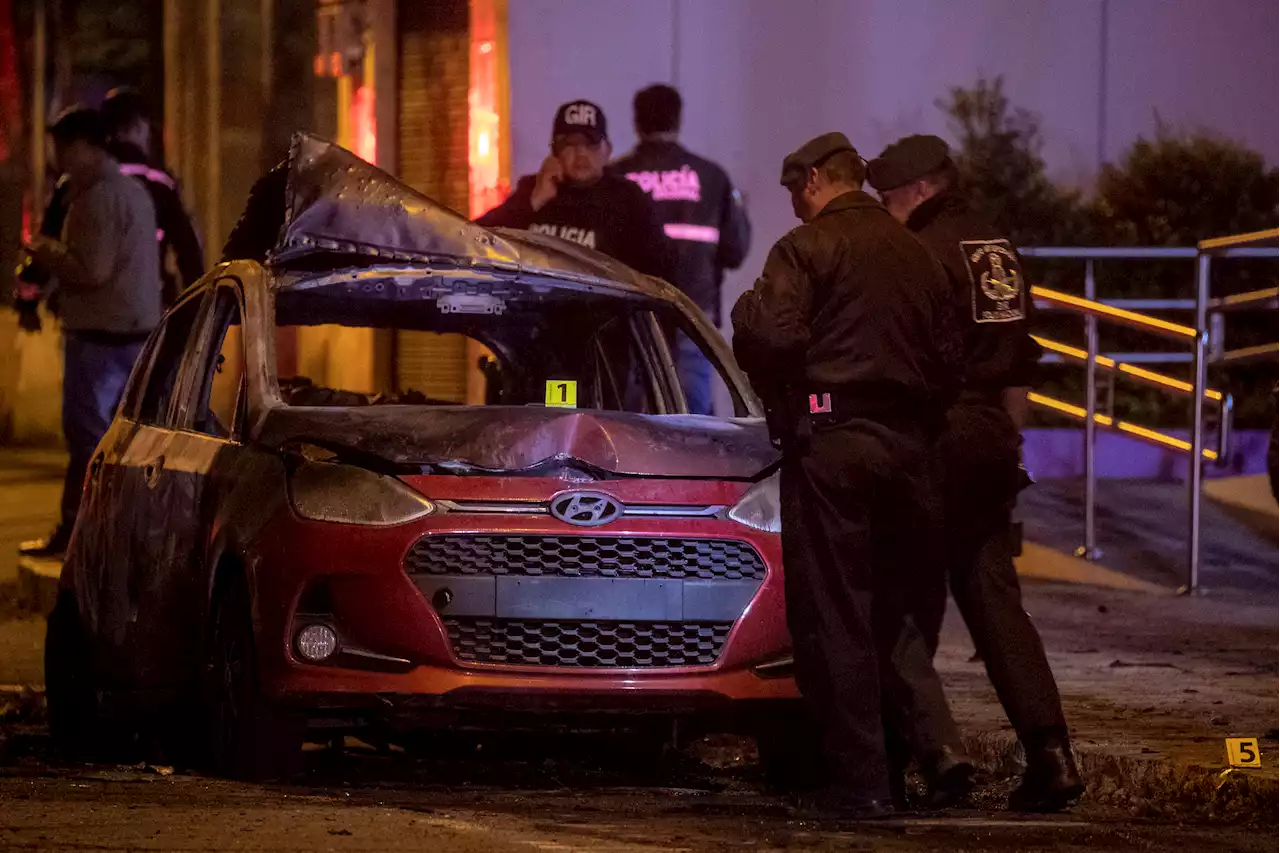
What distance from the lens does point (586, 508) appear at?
6262mm

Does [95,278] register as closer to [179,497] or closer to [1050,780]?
[179,497]

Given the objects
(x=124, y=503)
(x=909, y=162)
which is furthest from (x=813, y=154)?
(x=124, y=503)

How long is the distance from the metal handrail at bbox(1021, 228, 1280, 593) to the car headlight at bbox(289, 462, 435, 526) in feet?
16.3

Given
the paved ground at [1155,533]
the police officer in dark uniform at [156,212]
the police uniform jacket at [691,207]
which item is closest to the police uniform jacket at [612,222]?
the police uniform jacket at [691,207]

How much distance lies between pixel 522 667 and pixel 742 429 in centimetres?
106

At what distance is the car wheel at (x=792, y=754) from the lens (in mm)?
6621

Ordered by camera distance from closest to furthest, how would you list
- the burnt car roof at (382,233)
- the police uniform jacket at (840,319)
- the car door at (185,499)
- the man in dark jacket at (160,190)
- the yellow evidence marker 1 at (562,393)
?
1. the police uniform jacket at (840,319)
2. the car door at (185,499)
3. the burnt car roof at (382,233)
4. the yellow evidence marker 1 at (562,393)
5. the man in dark jacket at (160,190)

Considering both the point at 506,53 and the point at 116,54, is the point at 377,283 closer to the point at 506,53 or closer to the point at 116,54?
the point at 506,53

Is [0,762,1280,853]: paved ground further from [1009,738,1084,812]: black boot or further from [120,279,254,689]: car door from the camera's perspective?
[120,279,254,689]: car door

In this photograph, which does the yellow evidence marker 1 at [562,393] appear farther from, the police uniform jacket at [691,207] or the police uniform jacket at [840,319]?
the police uniform jacket at [691,207]

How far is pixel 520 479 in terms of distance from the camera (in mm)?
6277

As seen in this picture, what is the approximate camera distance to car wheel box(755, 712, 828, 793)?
662cm

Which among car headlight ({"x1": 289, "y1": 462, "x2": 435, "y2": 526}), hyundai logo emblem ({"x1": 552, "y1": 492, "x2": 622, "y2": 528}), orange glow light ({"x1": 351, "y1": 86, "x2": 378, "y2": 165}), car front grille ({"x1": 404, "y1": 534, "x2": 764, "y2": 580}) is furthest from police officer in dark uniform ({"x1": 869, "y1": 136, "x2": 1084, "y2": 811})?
orange glow light ({"x1": 351, "y1": 86, "x2": 378, "y2": 165})

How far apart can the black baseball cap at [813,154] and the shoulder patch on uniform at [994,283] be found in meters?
0.45
